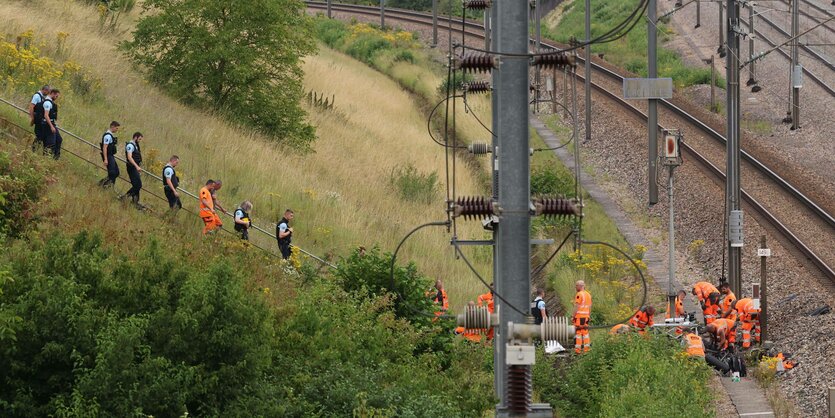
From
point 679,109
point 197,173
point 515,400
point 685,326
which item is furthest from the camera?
point 679,109

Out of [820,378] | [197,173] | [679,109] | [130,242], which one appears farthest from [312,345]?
[679,109]

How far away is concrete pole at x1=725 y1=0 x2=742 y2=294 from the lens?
1020 inches

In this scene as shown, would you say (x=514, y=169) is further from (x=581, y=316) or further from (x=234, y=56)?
(x=234, y=56)

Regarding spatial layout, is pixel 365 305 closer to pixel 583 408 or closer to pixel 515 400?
pixel 583 408

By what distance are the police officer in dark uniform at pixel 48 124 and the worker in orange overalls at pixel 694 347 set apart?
439 inches

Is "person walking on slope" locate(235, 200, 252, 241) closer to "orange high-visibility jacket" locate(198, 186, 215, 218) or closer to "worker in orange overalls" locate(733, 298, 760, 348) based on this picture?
"orange high-visibility jacket" locate(198, 186, 215, 218)

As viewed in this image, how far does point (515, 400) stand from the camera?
35.9 feet

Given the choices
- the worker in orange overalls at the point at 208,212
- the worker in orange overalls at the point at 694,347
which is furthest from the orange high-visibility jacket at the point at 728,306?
the worker in orange overalls at the point at 208,212

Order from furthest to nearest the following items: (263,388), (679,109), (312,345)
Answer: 1. (679,109)
2. (312,345)
3. (263,388)

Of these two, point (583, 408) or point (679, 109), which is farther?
point (679, 109)

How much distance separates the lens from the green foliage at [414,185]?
3609 centimetres

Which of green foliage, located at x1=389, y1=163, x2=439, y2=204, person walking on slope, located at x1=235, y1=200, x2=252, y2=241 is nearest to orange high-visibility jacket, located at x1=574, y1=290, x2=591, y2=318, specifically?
person walking on slope, located at x1=235, y1=200, x2=252, y2=241

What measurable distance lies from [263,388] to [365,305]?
15.3 feet

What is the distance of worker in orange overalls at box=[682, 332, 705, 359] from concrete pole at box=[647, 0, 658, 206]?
1414 cm
